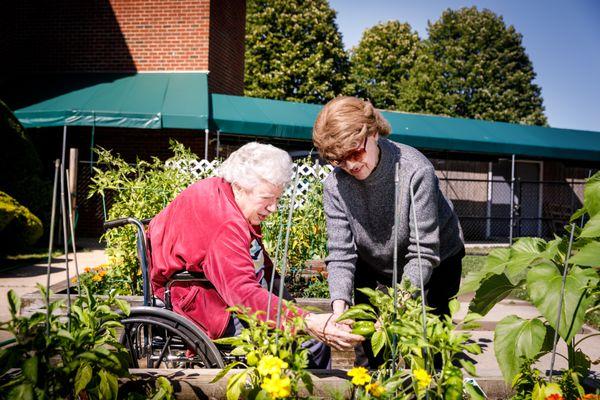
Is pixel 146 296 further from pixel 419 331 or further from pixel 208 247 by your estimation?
pixel 419 331

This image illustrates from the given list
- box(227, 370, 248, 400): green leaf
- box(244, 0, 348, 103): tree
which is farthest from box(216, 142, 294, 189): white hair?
box(244, 0, 348, 103): tree

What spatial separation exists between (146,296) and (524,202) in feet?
60.5

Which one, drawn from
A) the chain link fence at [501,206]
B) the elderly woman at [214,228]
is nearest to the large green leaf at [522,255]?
the elderly woman at [214,228]

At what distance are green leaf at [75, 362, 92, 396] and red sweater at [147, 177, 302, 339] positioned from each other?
638 mm

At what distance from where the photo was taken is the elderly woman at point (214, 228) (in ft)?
6.05

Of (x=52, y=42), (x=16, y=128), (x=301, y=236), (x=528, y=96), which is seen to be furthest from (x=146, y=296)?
(x=528, y=96)

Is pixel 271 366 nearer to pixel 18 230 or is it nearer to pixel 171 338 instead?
pixel 171 338

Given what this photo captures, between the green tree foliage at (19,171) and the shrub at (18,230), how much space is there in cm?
105

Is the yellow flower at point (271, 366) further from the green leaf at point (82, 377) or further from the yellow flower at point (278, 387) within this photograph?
the green leaf at point (82, 377)

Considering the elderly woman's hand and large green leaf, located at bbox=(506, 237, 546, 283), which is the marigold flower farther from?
large green leaf, located at bbox=(506, 237, 546, 283)

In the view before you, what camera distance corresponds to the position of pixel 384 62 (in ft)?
101

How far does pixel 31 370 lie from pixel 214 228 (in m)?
0.90

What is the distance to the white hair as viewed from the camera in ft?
6.57

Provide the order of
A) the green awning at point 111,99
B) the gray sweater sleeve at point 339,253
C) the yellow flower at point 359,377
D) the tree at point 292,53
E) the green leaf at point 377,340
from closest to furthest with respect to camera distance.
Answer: the yellow flower at point 359,377
the green leaf at point 377,340
the gray sweater sleeve at point 339,253
the green awning at point 111,99
the tree at point 292,53
